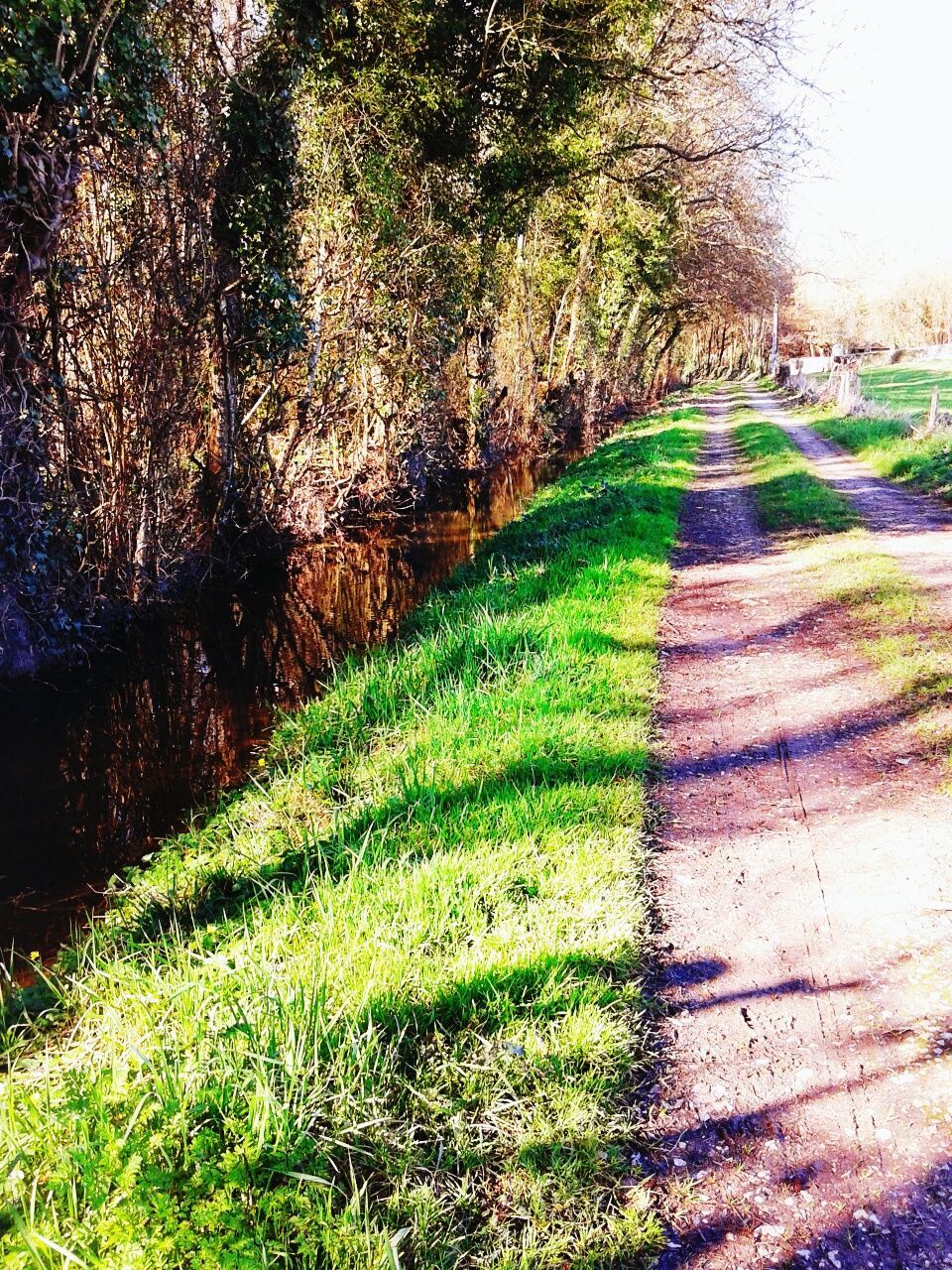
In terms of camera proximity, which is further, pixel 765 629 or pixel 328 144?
pixel 328 144

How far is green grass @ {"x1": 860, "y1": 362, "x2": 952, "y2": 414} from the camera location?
29897mm

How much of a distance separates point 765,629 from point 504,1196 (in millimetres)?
6272

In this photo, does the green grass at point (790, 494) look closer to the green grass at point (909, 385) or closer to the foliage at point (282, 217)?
the foliage at point (282, 217)

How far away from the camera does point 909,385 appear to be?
41.8 m

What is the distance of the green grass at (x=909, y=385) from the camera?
29.9 metres

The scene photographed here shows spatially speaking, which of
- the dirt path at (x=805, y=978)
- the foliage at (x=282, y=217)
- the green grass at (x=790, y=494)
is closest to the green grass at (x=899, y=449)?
the green grass at (x=790, y=494)

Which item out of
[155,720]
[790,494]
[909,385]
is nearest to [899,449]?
[790,494]

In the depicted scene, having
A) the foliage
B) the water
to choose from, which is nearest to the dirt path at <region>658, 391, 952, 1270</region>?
the water

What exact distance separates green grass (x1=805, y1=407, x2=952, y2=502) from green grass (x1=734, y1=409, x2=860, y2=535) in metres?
1.38

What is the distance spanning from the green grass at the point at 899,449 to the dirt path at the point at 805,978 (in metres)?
9.43

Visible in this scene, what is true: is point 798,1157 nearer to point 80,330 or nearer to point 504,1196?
point 504,1196

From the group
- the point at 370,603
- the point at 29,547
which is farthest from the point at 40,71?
the point at 370,603

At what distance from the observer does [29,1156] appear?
7.89ft

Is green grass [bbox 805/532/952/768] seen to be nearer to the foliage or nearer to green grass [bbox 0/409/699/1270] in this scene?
green grass [bbox 0/409/699/1270]
